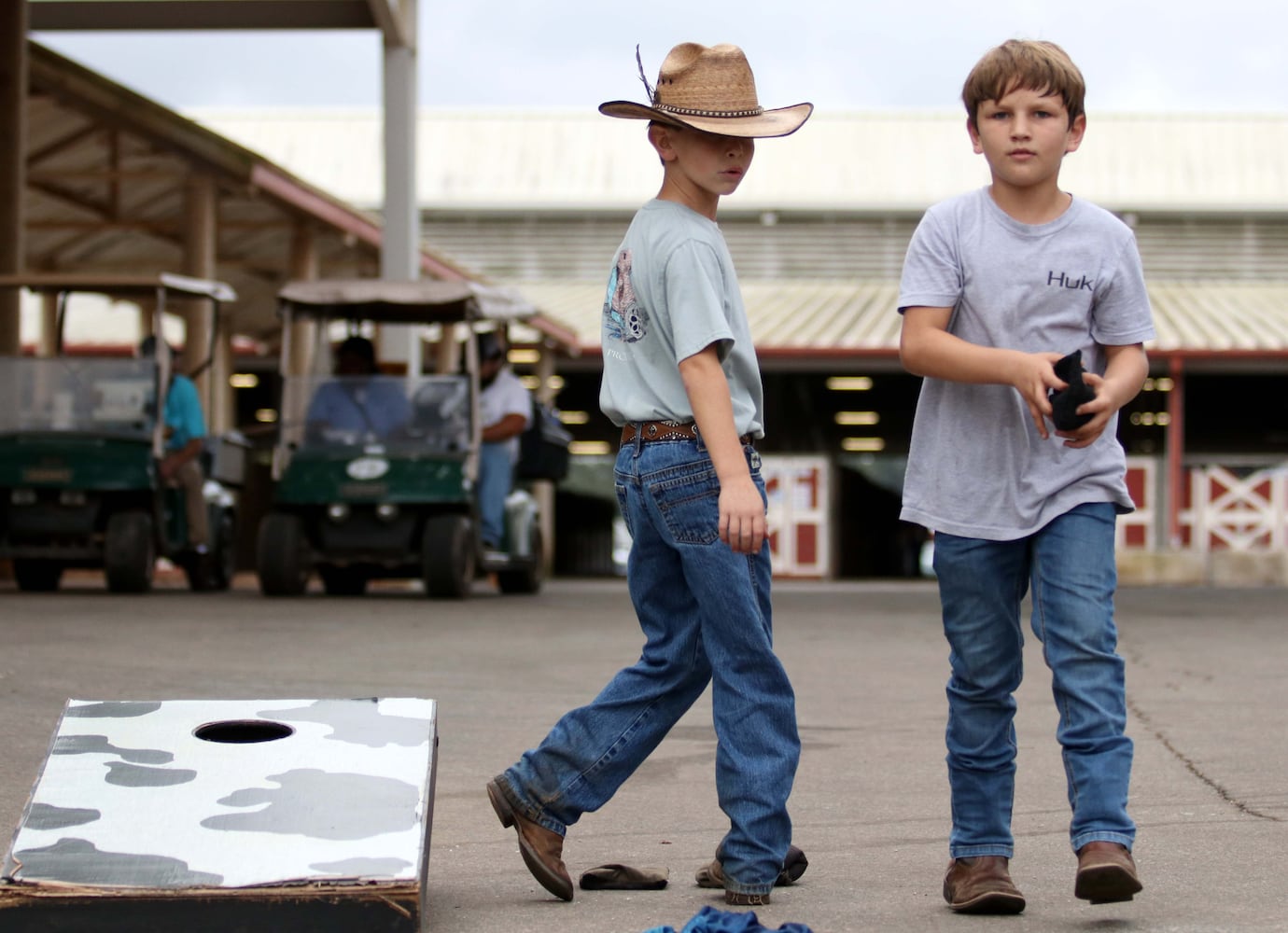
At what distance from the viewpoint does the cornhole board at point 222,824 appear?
10.9 ft

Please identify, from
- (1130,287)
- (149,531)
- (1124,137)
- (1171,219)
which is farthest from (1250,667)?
(1124,137)

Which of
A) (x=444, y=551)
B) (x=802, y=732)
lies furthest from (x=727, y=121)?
(x=444, y=551)

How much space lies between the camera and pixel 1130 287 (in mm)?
3998

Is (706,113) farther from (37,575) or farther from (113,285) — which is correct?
(37,575)

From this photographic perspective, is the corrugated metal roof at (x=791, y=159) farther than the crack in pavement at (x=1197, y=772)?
Yes

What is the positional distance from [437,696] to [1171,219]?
94.3ft

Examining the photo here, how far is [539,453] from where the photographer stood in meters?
15.2

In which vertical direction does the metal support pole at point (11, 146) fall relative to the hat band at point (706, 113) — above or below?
above

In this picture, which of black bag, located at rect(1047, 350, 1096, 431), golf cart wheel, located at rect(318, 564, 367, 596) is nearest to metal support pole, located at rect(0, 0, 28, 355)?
golf cart wheel, located at rect(318, 564, 367, 596)

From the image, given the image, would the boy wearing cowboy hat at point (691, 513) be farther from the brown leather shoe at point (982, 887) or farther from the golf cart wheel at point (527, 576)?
the golf cart wheel at point (527, 576)

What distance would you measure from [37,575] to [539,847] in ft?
35.5

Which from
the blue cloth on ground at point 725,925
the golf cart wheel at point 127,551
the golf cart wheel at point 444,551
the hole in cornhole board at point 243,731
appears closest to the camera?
the blue cloth on ground at point 725,925

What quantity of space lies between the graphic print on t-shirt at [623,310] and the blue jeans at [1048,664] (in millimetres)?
753

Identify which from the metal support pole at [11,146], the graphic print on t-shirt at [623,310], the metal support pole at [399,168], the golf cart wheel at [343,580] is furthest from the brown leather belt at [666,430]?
the metal support pole at [399,168]
